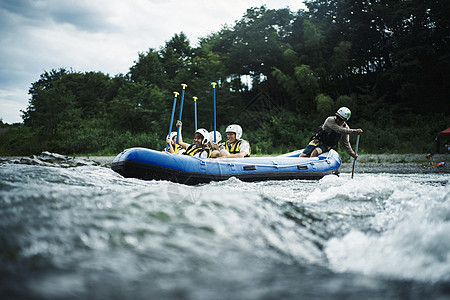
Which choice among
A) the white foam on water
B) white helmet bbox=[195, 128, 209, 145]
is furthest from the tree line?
the white foam on water

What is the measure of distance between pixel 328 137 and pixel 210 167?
3.11 meters

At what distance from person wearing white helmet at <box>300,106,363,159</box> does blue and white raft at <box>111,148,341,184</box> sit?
0.29m

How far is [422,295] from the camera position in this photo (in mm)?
1272

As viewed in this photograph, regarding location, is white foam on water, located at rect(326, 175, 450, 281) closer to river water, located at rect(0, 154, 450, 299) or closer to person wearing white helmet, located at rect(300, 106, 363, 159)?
river water, located at rect(0, 154, 450, 299)

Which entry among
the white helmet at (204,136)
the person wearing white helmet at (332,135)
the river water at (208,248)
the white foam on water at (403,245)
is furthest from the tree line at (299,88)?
the river water at (208,248)

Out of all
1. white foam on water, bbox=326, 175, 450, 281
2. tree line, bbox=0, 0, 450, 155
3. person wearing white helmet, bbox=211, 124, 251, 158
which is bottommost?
white foam on water, bbox=326, 175, 450, 281

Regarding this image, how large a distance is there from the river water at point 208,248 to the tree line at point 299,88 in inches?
558

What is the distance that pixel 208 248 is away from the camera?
4.89ft

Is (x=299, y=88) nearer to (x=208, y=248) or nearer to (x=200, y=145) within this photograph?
(x=200, y=145)

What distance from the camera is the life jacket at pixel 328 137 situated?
288 inches

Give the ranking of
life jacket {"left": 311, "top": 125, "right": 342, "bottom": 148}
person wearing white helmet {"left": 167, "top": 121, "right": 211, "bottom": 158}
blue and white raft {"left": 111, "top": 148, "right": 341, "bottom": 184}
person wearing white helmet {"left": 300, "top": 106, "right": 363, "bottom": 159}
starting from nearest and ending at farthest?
blue and white raft {"left": 111, "top": 148, "right": 341, "bottom": 184}
person wearing white helmet {"left": 300, "top": 106, "right": 363, "bottom": 159}
person wearing white helmet {"left": 167, "top": 121, "right": 211, "bottom": 158}
life jacket {"left": 311, "top": 125, "right": 342, "bottom": 148}

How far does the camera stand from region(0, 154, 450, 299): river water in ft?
3.95

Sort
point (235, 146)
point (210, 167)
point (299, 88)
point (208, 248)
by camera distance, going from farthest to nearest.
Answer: point (299, 88)
point (235, 146)
point (210, 167)
point (208, 248)

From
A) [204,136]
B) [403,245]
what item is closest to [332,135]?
[204,136]
